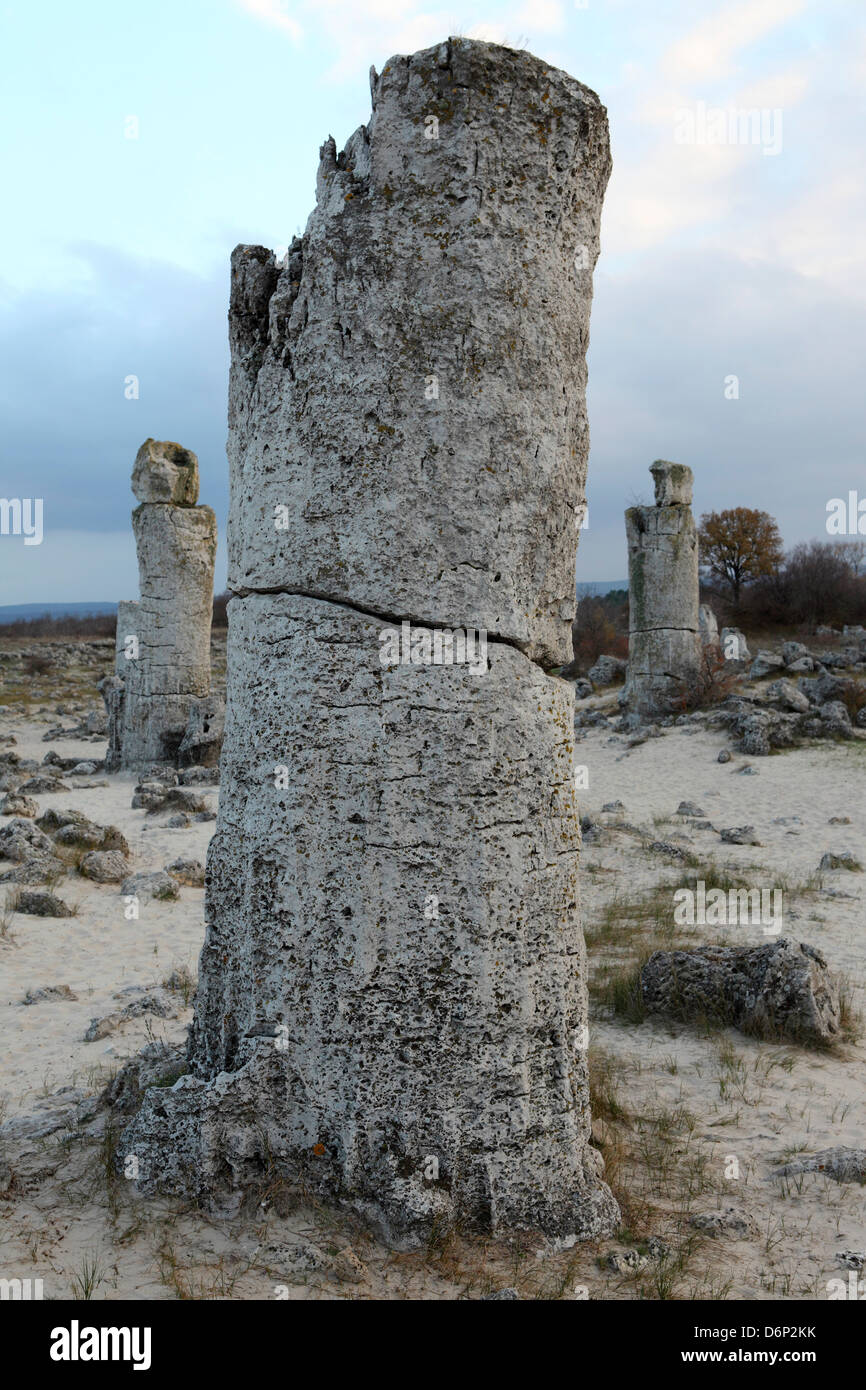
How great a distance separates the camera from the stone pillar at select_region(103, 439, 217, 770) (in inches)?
495

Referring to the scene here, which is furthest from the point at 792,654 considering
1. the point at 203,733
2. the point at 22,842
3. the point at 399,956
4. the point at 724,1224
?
the point at 399,956

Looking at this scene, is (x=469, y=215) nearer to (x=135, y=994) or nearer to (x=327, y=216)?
(x=327, y=216)

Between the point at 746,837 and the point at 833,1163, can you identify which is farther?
the point at 746,837

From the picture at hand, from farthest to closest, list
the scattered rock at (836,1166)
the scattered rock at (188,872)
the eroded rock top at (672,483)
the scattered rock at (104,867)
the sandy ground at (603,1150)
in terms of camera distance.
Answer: the eroded rock top at (672,483) < the scattered rock at (188,872) < the scattered rock at (104,867) < the scattered rock at (836,1166) < the sandy ground at (603,1150)

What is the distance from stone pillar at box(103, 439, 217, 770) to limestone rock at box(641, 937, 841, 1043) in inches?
346

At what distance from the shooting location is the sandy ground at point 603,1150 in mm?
2723

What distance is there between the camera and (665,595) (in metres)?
16.2

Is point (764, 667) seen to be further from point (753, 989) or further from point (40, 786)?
point (753, 989)

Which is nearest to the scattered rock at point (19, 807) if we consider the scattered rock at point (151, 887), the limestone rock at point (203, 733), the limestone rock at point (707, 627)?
the limestone rock at point (203, 733)

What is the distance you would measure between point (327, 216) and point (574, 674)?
20989mm

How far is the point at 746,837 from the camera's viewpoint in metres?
9.17

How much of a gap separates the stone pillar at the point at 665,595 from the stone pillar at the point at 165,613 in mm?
7085

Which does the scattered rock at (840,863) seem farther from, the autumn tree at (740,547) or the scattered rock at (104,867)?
the autumn tree at (740,547)
